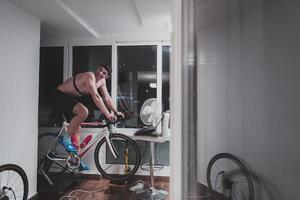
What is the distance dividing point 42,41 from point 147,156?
103 inches

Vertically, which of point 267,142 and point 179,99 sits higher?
point 179,99

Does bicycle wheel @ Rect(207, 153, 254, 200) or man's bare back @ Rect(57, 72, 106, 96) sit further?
man's bare back @ Rect(57, 72, 106, 96)

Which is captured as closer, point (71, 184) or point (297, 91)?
point (297, 91)

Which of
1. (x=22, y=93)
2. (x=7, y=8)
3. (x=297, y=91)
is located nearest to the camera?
(x=297, y=91)

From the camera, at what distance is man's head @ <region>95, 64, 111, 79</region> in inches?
133

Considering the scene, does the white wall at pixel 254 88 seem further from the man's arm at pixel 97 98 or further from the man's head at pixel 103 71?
the man's head at pixel 103 71

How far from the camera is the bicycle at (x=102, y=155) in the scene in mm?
3191

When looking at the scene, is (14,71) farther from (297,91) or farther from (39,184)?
(297,91)

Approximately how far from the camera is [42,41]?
11.5 ft

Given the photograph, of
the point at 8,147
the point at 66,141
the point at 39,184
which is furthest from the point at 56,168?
the point at 8,147

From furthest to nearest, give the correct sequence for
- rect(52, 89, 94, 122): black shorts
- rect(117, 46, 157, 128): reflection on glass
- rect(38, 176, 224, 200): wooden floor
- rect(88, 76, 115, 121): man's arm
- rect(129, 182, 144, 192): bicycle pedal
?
rect(117, 46, 157, 128): reflection on glass, rect(52, 89, 94, 122): black shorts, rect(88, 76, 115, 121): man's arm, rect(129, 182, 144, 192): bicycle pedal, rect(38, 176, 224, 200): wooden floor

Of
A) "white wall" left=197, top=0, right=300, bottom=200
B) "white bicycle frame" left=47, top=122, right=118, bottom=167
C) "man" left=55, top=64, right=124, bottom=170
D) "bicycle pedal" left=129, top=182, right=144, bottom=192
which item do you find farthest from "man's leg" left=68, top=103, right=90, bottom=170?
"white wall" left=197, top=0, right=300, bottom=200

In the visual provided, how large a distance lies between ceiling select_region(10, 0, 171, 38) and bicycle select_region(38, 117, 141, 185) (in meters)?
1.46

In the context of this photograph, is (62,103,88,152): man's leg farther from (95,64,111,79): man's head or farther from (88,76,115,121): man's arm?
(95,64,111,79): man's head
